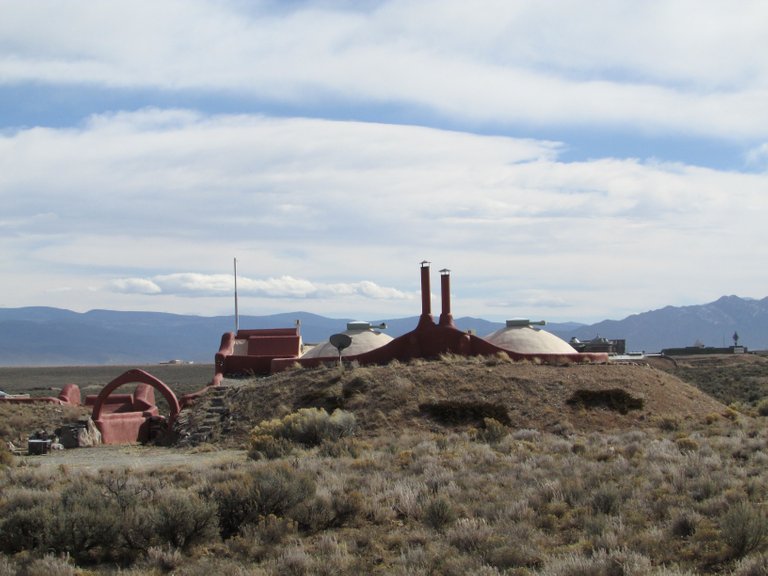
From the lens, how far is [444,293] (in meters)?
38.6

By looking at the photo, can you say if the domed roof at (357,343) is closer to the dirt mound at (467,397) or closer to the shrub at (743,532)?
the dirt mound at (467,397)

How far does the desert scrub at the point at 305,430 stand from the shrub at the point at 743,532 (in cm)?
1443

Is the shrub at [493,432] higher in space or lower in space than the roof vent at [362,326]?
lower

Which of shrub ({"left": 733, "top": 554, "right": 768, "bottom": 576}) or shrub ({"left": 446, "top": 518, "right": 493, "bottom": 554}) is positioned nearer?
shrub ({"left": 733, "top": 554, "right": 768, "bottom": 576})

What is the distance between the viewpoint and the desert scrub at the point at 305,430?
2619 cm

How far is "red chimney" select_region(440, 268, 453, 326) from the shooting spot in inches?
1515

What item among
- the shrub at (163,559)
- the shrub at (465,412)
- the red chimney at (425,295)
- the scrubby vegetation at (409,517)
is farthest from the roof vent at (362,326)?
the shrub at (163,559)

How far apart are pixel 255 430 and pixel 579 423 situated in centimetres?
1004

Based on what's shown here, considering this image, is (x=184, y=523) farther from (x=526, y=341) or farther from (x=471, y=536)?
(x=526, y=341)

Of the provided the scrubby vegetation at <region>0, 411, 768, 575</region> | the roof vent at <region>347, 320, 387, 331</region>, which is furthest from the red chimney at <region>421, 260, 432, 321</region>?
the scrubby vegetation at <region>0, 411, 768, 575</region>

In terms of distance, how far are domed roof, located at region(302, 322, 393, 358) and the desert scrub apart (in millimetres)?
13168

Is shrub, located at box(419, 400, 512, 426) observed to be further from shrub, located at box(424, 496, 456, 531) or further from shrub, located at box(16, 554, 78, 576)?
shrub, located at box(16, 554, 78, 576)

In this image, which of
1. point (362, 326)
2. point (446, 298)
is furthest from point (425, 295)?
point (362, 326)

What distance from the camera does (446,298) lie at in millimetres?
38438
